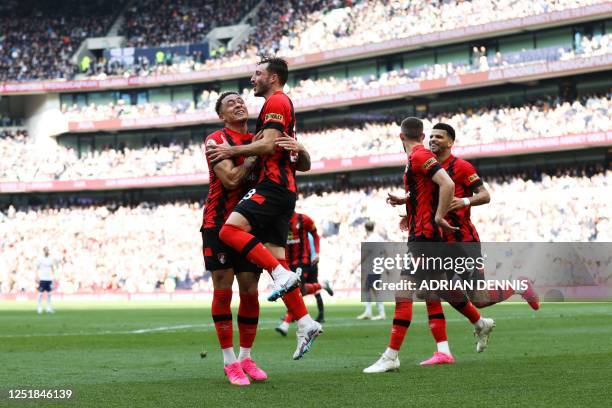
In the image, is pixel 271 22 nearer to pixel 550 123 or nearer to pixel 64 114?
pixel 64 114

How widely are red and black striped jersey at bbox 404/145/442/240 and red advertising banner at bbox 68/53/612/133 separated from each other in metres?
39.6

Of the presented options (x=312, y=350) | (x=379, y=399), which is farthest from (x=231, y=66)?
(x=379, y=399)

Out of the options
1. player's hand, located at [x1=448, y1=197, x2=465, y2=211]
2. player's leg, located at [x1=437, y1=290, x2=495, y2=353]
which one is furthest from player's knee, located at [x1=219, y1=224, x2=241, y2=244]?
player's leg, located at [x1=437, y1=290, x2=495, y2=353]

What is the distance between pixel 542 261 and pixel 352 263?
50.0 feet

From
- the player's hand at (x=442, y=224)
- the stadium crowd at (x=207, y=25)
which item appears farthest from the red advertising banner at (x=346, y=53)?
the player's hand at (x=442, y=224)

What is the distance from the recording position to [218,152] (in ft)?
29.9

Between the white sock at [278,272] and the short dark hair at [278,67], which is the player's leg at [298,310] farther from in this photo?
the short dark hair at [278,67]

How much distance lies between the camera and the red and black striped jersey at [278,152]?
9.14 metres

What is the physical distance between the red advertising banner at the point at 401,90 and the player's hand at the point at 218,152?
41.5m

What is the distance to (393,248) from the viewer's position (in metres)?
30.0

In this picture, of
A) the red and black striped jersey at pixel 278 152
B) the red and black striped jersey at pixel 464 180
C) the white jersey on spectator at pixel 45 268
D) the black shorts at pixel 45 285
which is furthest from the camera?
the white jersey on spectator at pixel 45 268

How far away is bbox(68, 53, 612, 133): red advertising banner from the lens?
163ft

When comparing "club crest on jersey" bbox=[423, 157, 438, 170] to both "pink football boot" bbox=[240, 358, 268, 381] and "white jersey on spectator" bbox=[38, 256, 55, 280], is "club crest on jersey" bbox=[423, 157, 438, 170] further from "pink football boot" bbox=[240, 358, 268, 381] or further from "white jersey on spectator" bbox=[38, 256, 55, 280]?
"white jersey on spectator" bbox=[38, 256, 55, 280]

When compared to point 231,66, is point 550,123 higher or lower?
lower
